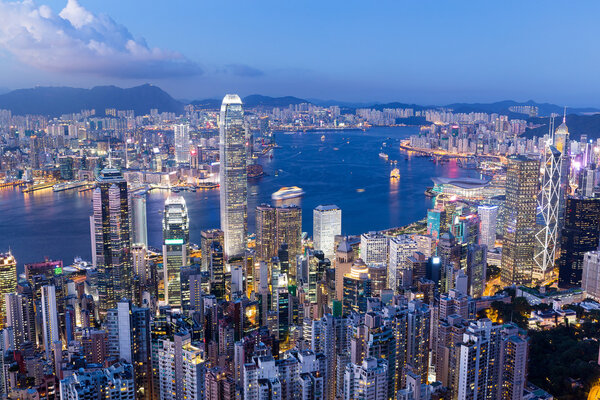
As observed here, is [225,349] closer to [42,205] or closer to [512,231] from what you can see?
[512,231]

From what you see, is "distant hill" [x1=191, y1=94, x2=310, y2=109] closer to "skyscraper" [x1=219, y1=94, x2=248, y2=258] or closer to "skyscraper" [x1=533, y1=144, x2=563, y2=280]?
"skyscraper" [x1=219, y1=94, x2=248, y2=258]

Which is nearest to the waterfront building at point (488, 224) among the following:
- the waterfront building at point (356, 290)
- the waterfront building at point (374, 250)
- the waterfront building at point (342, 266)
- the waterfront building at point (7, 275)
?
the waterfront building at point (374, 250)

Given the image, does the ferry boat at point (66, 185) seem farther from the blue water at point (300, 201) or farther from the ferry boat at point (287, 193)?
the ferry boat at point (287, 193)

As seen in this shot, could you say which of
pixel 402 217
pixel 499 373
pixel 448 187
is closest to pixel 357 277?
pixel 499 373

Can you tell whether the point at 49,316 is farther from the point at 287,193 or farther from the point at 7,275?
the point at 287,193

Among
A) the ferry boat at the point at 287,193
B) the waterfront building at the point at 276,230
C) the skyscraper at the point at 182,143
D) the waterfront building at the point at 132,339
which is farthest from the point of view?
the skyscraper at the point at 182,143

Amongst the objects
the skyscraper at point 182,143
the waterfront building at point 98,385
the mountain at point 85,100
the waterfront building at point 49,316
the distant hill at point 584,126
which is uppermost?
the mountain at point 85,100

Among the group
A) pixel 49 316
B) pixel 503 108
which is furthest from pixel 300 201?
pixel 503 108
